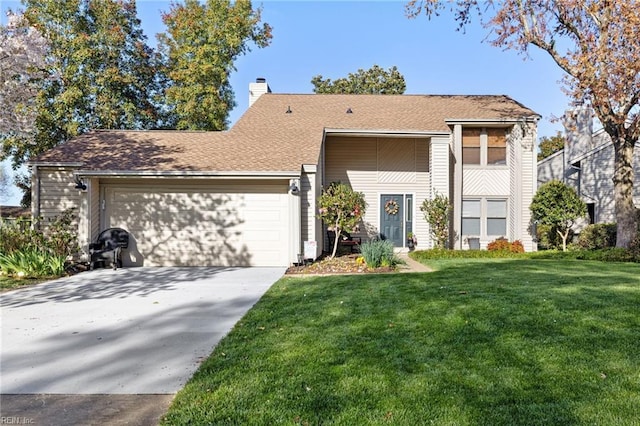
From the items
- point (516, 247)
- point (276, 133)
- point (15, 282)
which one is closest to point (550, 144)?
point (516, 247)

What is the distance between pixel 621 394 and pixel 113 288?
7.85 meters

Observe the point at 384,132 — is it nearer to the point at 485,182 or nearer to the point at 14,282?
the point at 485,182

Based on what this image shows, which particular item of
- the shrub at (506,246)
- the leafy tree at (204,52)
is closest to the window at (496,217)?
the shrub at (506,246)

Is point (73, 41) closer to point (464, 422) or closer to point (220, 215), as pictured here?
point (220, 215)

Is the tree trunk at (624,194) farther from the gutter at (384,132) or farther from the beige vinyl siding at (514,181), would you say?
the gutter at (384,132)

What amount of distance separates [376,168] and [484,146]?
4081 millimetres

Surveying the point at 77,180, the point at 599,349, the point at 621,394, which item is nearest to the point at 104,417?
the point at 621,394

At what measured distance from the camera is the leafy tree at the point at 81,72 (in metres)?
17.9

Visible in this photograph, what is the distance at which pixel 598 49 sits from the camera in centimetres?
1198

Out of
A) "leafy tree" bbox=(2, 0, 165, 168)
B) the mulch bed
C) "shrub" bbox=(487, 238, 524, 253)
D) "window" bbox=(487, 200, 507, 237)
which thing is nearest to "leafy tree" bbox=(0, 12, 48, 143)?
"leafy tree" bbox=(2, 0, 165, 168)

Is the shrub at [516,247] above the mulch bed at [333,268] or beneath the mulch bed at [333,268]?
above

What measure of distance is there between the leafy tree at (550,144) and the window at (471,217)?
25.1 metres

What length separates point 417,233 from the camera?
14.5 meters

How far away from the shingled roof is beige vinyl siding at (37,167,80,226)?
0.36 meters
